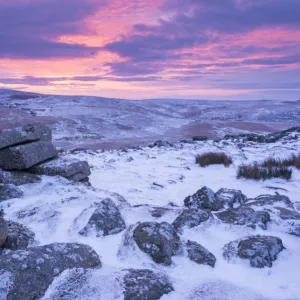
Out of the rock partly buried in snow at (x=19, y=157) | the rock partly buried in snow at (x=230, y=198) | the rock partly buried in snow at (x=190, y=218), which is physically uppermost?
the rock partly buried in snow at (x=19, y=157)

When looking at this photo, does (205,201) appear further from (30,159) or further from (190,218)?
(30,159)

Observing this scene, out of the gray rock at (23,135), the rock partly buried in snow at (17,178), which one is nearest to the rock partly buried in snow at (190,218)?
the rock partly buried in snow at (17,178)

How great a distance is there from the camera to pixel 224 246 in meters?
3.89

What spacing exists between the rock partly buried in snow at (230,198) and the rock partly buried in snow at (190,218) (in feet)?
3.92

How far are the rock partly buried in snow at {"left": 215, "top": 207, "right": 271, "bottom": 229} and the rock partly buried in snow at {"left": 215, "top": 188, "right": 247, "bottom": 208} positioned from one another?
0.77 meters

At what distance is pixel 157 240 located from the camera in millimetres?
3619

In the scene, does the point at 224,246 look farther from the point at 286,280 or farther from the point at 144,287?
the point at 144,287

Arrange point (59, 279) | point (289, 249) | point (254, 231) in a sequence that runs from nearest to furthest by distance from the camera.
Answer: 1. point (59, 279)
2. point (289, 249)
3. point (254, 231)

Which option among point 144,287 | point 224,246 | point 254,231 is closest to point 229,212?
point 254,231

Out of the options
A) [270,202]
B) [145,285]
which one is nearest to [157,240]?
[145,285]

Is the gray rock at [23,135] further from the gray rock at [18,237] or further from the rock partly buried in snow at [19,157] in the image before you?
the gray rock at [18,237]

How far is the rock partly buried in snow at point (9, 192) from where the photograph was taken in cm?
535

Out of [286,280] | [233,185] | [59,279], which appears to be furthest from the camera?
[233,185]

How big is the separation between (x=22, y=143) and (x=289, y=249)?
18.5 ft
